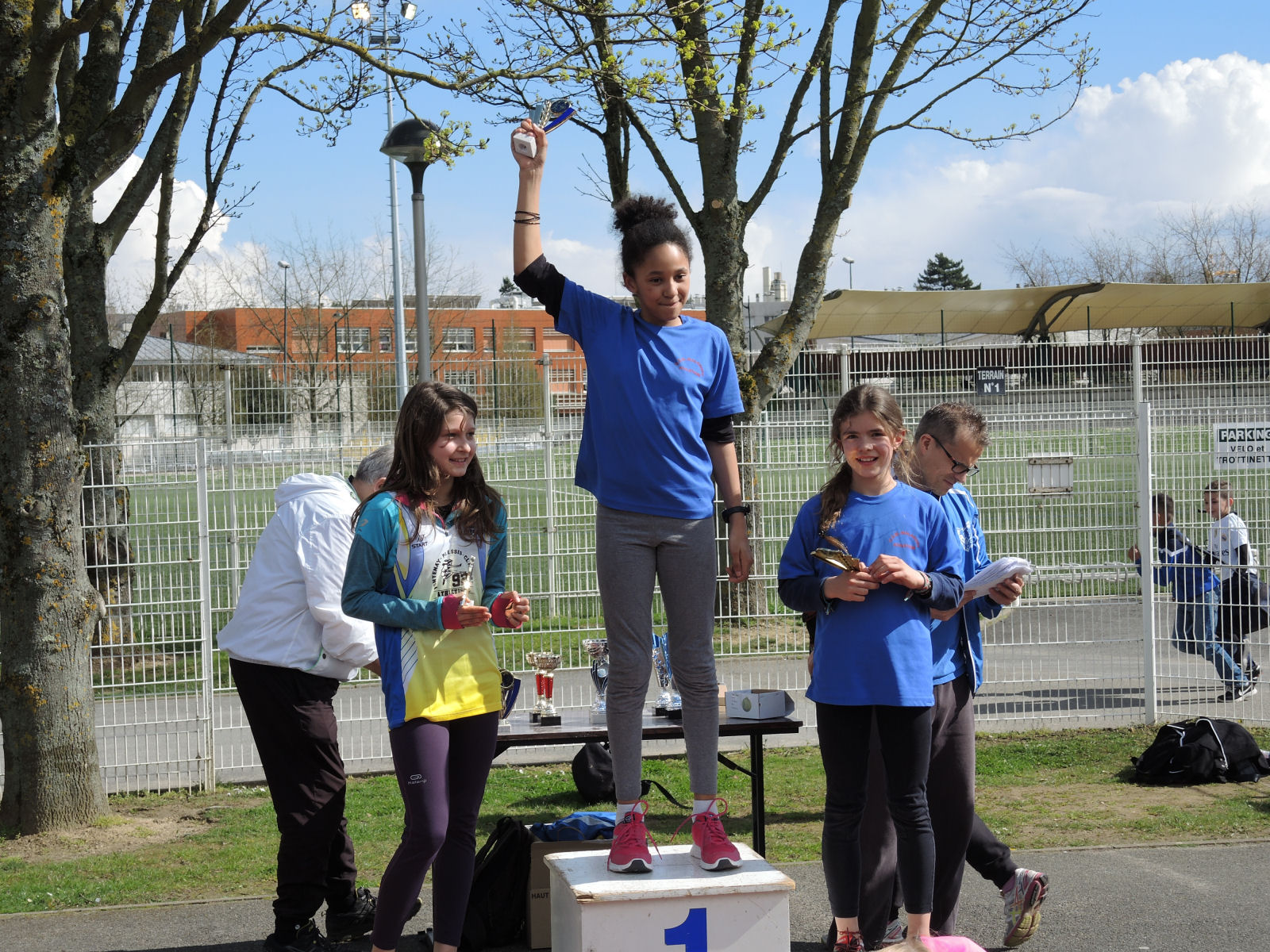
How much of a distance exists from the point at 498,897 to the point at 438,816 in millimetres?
1100

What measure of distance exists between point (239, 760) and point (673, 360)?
16.8ft

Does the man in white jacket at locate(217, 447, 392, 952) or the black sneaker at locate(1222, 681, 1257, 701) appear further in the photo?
the black sneaker at locate(1222, 681, 1257, 701)

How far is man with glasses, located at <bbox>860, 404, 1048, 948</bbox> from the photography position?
12.9 feet

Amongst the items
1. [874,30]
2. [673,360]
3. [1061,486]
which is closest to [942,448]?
[673,360]

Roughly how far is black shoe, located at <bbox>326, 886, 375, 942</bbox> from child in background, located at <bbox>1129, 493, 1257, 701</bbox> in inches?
225

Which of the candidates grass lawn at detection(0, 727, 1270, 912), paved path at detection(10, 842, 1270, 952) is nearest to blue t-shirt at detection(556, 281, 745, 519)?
paved path at detection(10, 842, 1270, 952)

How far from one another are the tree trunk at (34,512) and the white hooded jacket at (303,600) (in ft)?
6.60

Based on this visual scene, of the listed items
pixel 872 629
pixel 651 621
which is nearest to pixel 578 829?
pixel 651 621

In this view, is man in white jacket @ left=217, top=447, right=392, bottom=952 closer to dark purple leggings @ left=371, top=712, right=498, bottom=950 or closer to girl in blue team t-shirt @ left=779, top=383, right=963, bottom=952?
dark purple leggings @ left=371, top=712, right=498, bottom=950

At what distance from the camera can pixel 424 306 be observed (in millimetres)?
9086

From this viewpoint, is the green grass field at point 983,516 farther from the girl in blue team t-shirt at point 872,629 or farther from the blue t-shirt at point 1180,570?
the girl in blue team t-shirt at point 872,629

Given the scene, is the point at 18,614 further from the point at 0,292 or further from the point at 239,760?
the point at 239,760

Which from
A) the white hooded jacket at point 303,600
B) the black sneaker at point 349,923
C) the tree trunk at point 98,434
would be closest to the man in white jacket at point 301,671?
the white hooded jacket at point 303,600

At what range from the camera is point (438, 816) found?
3.54 meters
